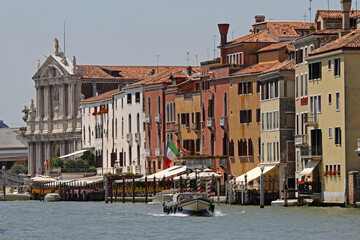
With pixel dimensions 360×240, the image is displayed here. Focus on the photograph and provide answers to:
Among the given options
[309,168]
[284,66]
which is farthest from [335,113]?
[284,66]

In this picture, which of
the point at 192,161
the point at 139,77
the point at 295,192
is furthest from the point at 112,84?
the point at 295,192

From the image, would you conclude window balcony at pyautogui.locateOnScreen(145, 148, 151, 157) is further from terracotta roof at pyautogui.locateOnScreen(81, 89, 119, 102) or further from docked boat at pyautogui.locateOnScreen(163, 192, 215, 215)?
docked boat at pyautogui.locateOnScreen(163, 192, 215, 215)

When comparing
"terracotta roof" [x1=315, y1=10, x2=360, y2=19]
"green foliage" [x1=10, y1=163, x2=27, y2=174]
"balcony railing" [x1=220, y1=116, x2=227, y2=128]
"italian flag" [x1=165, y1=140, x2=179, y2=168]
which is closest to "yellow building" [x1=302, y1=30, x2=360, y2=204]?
"terracotta roof" [x1=315, y1=10, x2=360, y2=19]

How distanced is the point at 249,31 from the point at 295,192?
28.9 meters

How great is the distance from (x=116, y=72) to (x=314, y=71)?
7206 cm

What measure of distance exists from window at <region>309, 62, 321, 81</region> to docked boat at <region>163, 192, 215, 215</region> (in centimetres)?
Result: 1063

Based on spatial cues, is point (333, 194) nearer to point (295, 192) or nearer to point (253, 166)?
point (295, 192)

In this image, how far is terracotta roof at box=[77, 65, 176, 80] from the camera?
14975 centimetres

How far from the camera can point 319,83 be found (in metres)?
80.2

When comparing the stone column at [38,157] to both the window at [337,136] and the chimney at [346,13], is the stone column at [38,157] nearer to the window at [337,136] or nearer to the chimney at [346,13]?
the chimney at [346,13]

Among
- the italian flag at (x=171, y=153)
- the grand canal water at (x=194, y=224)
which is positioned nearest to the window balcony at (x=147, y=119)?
the italian flag at (x=171, y=153)

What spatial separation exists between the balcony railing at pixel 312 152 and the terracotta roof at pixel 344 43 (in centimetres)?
533

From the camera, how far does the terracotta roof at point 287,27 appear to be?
104 m

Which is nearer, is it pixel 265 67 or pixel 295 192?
pixel 295 192
